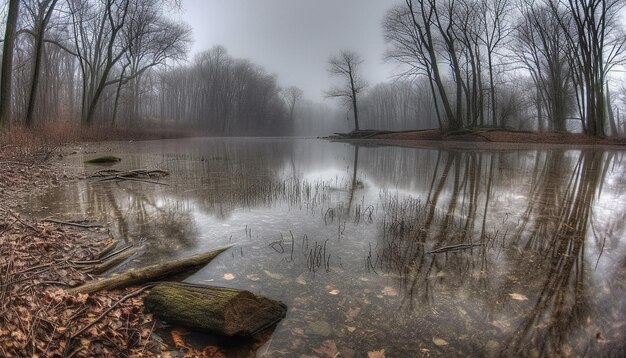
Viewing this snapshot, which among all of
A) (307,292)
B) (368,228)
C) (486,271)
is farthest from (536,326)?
(368,228)

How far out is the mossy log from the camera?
2920mm

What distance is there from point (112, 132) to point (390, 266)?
3186 cm

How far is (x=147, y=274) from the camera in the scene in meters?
3.78

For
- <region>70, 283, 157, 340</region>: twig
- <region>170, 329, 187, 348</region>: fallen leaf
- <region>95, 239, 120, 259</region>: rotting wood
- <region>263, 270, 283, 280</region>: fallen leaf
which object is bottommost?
<region>170, 329, 187, 348</region>: fallen leaf

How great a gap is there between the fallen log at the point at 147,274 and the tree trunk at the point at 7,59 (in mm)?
15110

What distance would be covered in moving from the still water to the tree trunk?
365 inches

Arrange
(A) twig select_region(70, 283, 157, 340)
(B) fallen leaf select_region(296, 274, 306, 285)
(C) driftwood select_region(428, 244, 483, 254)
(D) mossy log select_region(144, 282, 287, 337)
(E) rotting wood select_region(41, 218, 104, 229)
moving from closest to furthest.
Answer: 1. (A) twig select_region(70, 283, 157, 340)
2. (D) mossy log select_region(144, 282, 287, 337)
3. (B) fallen leaf select_region(296, 274, 306, 285)
4. (C) driftwood select_region(428, 244, 483, 254)
5. (E) rotting wood select_region(41, 218, 104, 229)

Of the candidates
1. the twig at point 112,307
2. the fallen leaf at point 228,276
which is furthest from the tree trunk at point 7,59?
the fallen leaf at point 228,276

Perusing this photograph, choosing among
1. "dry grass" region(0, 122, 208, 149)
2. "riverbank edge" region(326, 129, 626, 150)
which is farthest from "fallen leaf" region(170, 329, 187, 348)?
"riverbank edge" region(326, 129, 626, 150)

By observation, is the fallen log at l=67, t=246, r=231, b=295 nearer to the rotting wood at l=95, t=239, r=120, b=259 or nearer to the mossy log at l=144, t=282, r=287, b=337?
the mossy log at l=144, t=282, r=287, b=337

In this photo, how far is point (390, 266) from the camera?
429 cm

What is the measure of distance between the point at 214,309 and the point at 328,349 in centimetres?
101

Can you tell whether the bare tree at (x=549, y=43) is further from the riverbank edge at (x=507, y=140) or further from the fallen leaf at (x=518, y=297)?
the fallen leaf at (x=518, y=297)

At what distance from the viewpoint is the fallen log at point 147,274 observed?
342cm
